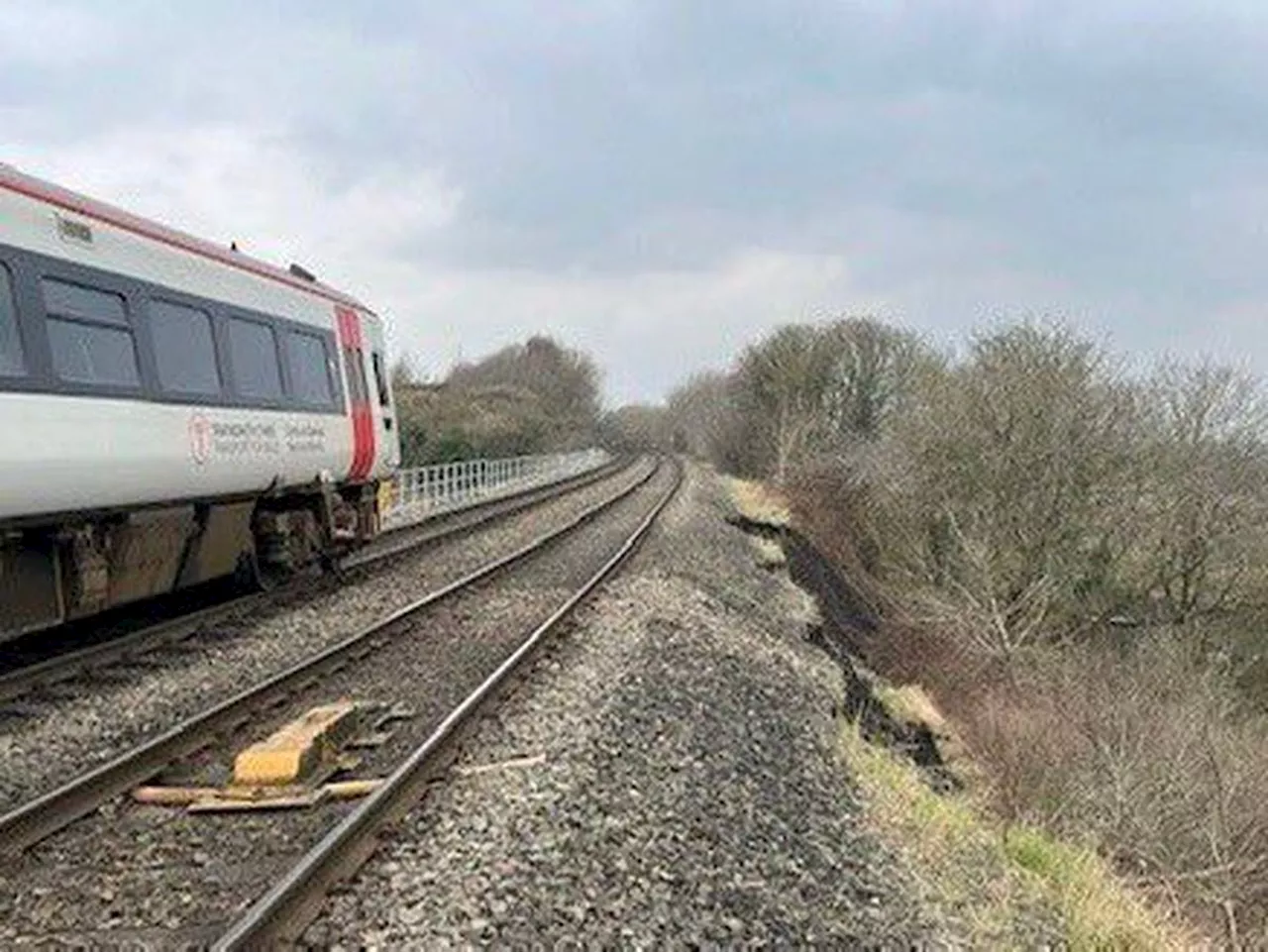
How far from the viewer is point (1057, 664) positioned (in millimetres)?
31391

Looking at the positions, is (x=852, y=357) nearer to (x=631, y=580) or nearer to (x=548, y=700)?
(x=631, y=580)

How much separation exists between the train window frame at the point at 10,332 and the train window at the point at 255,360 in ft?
12.9

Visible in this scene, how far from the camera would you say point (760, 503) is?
50.0m

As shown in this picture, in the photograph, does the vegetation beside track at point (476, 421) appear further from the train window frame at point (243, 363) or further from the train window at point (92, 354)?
the train window at point (92, 354)

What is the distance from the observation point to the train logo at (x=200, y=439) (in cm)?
1291

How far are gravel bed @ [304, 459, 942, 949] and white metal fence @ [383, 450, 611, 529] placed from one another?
10691 mm

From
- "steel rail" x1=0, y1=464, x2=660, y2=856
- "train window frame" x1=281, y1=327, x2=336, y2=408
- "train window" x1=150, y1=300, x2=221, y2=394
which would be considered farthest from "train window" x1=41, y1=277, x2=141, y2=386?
"train window frame" x1=281, y1=327, x2=336, y2=408

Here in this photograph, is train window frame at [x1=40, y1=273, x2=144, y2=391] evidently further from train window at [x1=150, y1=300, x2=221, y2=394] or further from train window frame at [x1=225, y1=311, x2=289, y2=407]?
train window frame at [x1=225, y1=311, x2=289, y2=407]

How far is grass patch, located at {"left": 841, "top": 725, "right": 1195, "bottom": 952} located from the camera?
791 cm

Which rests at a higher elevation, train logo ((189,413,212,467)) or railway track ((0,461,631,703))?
train logo ((189,413,212,467))

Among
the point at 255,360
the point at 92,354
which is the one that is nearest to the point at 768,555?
the point at 255,360

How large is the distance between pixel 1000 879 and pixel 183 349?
27.4 feet

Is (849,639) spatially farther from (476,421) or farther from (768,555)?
(476,421)

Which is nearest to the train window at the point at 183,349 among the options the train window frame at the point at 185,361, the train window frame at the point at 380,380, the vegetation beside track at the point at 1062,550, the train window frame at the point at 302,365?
the train window frame at the point at 185,361
